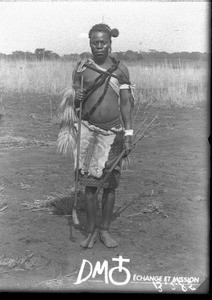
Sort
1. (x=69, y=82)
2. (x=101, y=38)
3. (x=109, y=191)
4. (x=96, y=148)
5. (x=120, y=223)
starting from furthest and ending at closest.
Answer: (x=69, y=82) < (x=120, y=223) < (x=109, y=191) < (x=96, y=148) < (x=101, y=38)

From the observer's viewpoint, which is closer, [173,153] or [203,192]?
[203,192]

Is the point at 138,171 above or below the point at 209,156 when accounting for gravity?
below

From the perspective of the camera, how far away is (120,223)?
4703 mm

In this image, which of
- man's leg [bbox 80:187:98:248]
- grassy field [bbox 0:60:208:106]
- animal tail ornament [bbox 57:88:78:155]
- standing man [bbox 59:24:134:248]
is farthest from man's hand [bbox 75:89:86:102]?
grassy field [bbox 0:60:208:106]

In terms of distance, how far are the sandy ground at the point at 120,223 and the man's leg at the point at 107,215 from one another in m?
0.07

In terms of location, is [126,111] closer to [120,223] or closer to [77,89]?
[77,89]

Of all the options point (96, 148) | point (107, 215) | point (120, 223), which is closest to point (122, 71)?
point (96, 148)

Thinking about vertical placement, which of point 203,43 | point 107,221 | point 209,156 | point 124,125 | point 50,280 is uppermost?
point 203,43

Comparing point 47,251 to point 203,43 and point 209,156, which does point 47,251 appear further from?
point 203,43

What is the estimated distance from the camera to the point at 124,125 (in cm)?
400

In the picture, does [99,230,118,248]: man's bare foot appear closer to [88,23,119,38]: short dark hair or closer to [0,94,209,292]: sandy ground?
[0,94,209,292]: sandy ground

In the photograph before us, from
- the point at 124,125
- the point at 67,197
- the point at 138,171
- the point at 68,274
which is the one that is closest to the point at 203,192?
the point at 138,171

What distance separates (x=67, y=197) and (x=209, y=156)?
1.79 meters

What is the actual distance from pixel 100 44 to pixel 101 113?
54cm
